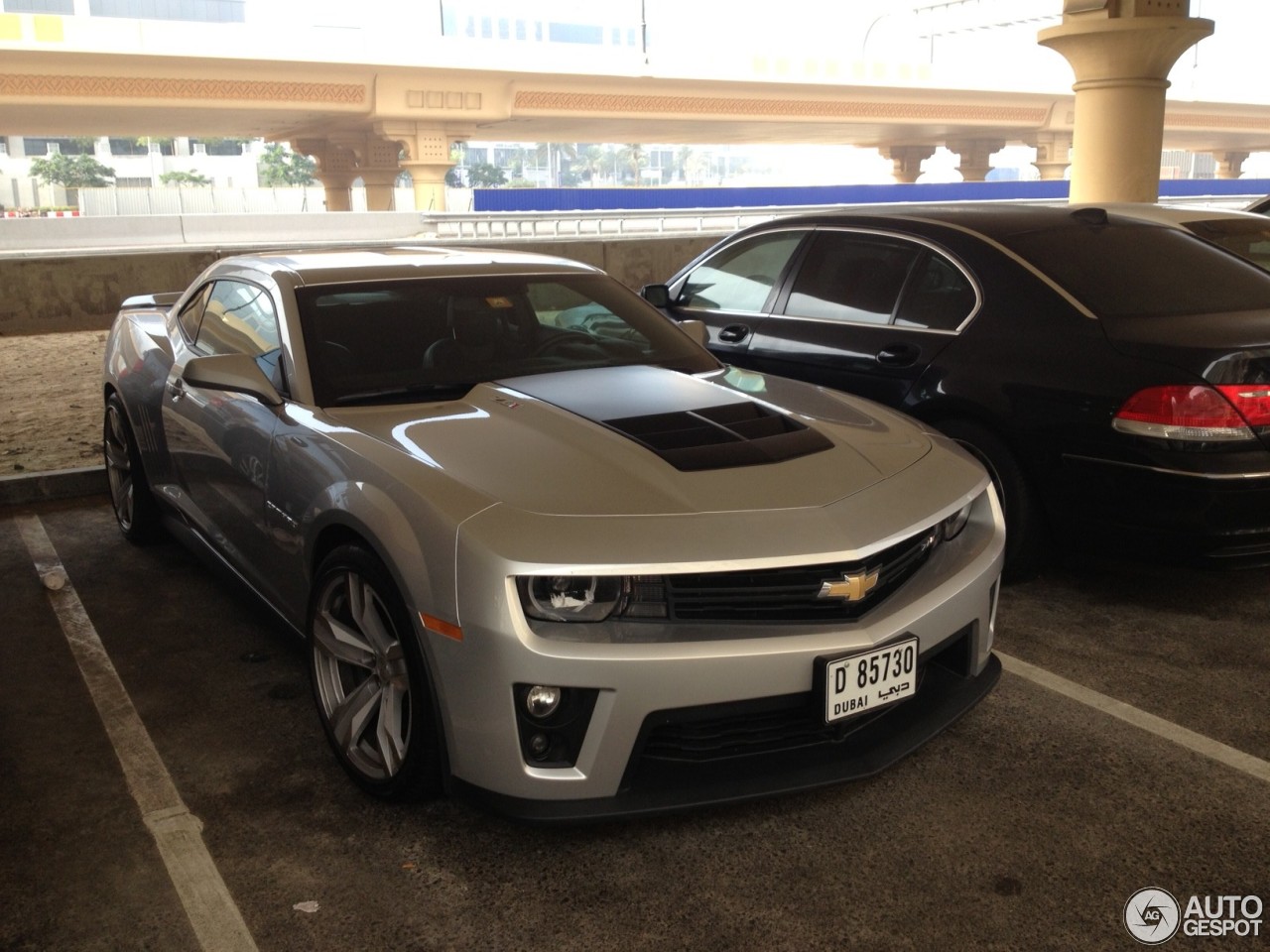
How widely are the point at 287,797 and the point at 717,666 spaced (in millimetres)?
1403

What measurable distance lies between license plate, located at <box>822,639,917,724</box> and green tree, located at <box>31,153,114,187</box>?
4059 inches

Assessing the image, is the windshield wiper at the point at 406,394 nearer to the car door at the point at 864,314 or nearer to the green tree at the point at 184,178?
the car door at the point at 864,314

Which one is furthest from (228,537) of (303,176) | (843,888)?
(303,176)

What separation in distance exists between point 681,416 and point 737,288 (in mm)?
2837

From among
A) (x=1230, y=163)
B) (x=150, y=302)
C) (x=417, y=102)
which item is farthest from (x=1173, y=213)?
(x=1230, y=163)

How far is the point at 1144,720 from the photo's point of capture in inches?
145

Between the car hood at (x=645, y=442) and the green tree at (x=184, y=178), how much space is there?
10051cm

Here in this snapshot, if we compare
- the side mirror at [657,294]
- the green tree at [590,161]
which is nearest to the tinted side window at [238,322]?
the side mirror at [657,294]

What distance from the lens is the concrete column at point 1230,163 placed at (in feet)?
243

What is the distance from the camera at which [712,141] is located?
59531mm

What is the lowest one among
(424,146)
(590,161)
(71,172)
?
(71,172)

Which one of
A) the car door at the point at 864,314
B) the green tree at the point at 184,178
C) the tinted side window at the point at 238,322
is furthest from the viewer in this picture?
the green tree at the point at 184,178

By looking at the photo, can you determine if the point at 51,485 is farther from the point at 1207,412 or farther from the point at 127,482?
the point at 1207,412

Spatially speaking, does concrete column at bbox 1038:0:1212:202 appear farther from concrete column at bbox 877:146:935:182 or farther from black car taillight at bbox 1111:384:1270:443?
concrete column at bbox 877:146:935:182
